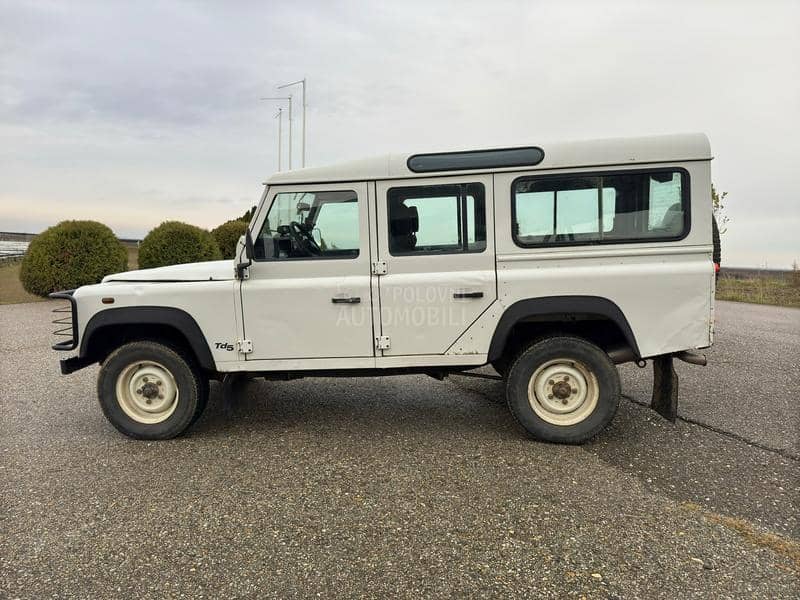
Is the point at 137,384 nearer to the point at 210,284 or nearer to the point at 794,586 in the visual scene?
the point at 210,284

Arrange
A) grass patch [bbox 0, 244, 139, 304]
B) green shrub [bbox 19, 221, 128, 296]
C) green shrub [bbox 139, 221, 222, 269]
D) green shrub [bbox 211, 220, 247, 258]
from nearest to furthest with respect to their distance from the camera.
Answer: green shrub [bbox 19, 221, 128, 296], green shrub [bbox 139, 221, 222, 269], grass patch [bbox 0, 244, 139, 304], green shrub [bbox 211, 220, 247, 258]

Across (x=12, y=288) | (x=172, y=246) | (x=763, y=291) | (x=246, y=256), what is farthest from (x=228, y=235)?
(x=763, y=291)

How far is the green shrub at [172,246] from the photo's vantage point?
12852 mm

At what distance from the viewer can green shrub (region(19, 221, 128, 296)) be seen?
12383mm

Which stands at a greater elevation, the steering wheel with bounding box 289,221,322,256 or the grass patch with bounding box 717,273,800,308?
the steering wheel with bounding box 289,221,322,256

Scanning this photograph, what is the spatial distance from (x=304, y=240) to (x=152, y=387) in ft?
5.68

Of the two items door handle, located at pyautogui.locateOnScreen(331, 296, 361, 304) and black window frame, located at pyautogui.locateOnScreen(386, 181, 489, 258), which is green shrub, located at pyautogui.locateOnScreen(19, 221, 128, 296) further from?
black window frame, located at pyautogui.locateOnScreen(386, 181, 489, 258)

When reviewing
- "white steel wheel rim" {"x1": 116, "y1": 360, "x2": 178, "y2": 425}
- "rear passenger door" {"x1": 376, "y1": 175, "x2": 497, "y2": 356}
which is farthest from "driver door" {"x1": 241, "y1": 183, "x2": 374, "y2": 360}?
"white steel wheel rim" {"x1": 116, "y1": 360, "x2": 178, "y2": 425}

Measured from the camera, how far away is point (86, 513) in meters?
3.12

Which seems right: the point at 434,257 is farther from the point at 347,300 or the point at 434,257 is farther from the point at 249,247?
the point at 249,247

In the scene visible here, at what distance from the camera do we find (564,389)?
4047 mm

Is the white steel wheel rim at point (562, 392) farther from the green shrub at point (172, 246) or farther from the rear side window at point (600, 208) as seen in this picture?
the green shrub at point (172, 246)

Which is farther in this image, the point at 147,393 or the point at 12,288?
the point at 12,288

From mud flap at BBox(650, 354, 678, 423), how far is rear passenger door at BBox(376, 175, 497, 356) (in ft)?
4.99
